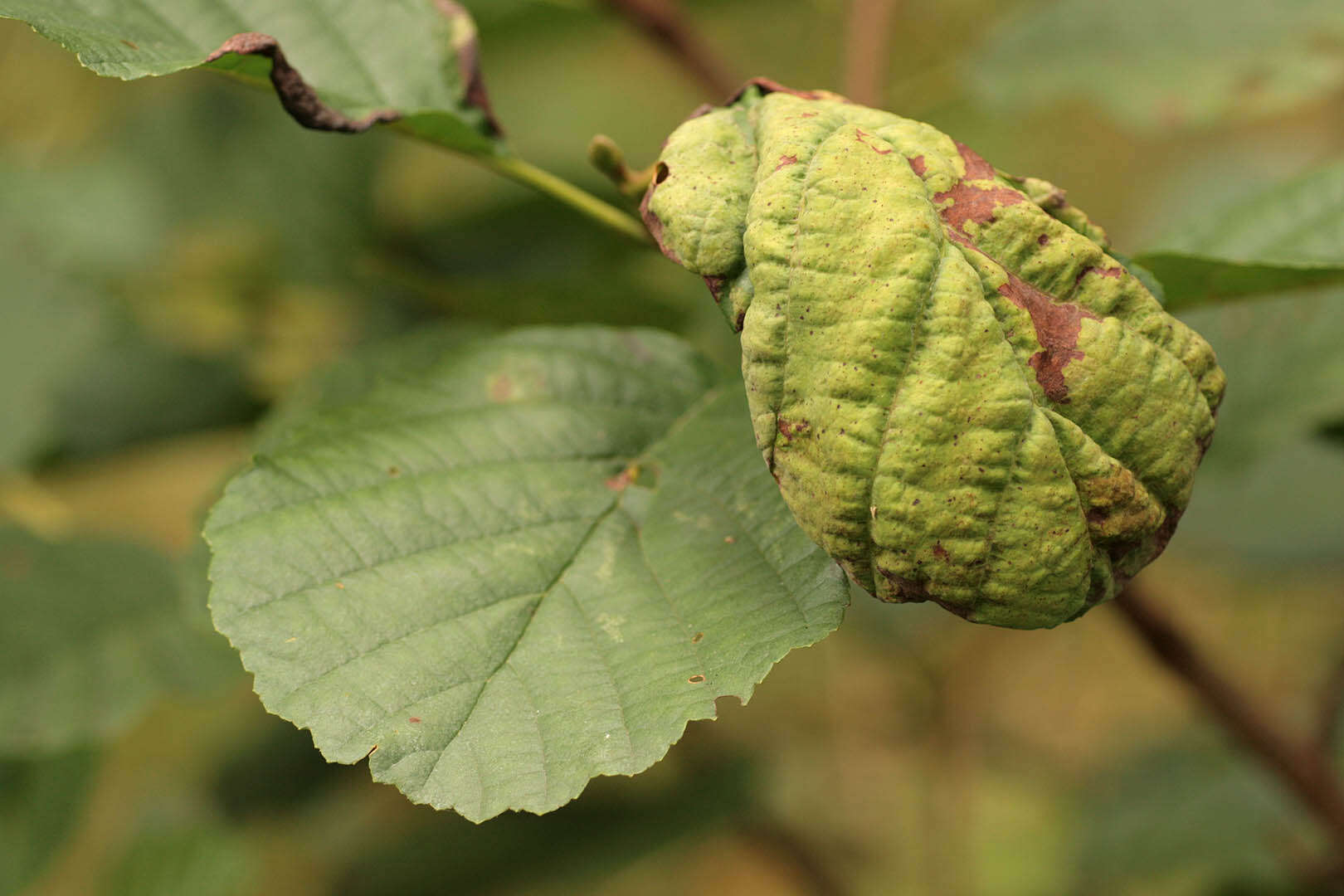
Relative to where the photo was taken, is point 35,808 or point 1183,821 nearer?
point 35,808

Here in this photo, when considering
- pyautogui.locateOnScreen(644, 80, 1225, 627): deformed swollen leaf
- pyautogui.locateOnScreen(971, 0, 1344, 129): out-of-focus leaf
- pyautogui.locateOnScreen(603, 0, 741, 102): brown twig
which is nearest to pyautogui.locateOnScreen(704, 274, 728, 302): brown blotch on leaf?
pyautogui.locateOnScreen(644, 80, 1225, 627): deformed swollen leaf

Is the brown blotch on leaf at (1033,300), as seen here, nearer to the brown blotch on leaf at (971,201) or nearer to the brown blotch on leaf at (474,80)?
the brown blotch on leaf at (971,201)

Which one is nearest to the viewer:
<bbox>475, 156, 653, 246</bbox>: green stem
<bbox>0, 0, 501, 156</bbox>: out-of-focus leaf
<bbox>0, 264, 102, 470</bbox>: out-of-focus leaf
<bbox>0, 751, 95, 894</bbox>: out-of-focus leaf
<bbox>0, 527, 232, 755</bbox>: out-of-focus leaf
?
<bbox>0, 0, 501, 156</bbox>: out-of-focus leaf

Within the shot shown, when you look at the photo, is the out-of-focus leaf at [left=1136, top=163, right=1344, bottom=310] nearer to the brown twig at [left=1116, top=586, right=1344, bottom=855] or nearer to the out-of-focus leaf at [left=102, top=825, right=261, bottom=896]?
the brown twig at [left=1116, top=586, right=1344, bottom=855]

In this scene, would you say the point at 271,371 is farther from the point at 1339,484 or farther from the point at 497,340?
the point at 1339,484

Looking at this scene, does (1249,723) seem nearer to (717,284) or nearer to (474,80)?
(717,284)

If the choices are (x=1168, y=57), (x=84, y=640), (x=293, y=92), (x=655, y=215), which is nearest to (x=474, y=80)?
(x=293, y=92)

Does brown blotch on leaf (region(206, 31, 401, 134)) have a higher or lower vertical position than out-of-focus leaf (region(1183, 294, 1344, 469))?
higher
